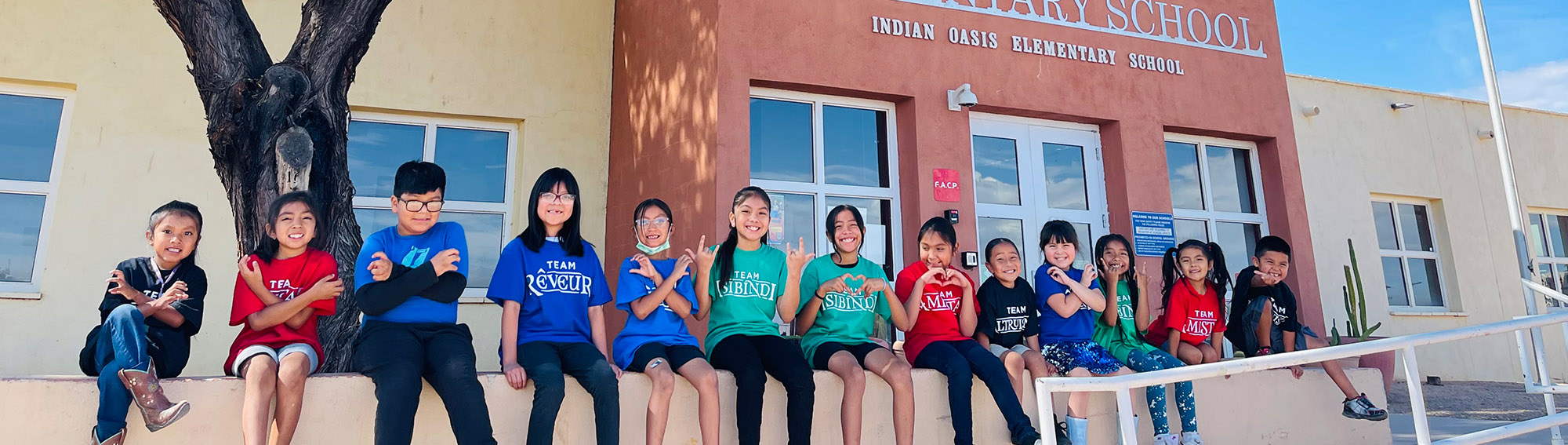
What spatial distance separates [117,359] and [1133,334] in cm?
441

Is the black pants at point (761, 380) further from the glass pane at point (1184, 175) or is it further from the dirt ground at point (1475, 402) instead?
the dirt ground at point (1475, 402)

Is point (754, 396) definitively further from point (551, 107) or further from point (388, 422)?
point (551, 107)

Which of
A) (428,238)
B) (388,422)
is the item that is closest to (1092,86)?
(428,238)

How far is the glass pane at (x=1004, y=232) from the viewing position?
22.3ft

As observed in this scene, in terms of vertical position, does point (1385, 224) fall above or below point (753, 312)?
→ above

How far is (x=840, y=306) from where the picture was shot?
13.5 ft

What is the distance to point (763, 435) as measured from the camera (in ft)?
12.4

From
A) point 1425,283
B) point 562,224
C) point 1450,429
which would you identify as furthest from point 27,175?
point 1425,283

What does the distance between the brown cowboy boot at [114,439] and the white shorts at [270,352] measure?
36 cm


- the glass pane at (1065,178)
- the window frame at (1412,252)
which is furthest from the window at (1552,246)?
the glass pane at (1065,178)

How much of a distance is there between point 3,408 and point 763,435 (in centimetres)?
265


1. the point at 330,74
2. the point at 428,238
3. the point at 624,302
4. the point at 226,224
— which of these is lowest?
the point at 624,302

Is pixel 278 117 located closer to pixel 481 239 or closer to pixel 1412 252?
pixel 481 239

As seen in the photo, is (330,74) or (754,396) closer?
(754,396)
